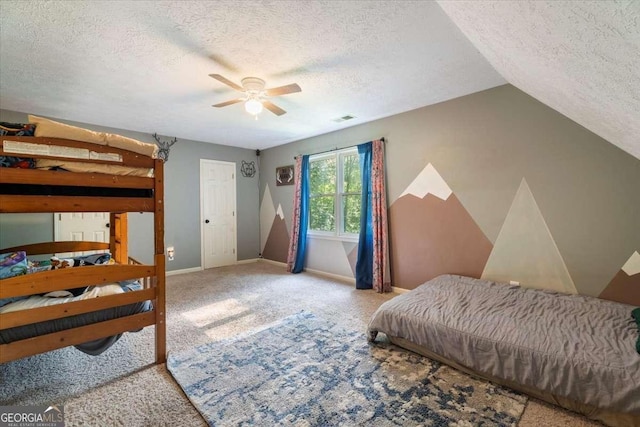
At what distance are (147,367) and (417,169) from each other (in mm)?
3477

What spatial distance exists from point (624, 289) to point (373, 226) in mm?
2460

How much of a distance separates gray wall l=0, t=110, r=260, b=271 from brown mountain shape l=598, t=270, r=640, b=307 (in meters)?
5.34

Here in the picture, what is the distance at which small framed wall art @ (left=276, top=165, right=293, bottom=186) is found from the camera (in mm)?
5266

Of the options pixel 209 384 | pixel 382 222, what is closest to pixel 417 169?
pixel 382 222

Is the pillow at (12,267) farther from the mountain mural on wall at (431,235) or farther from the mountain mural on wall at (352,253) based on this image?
the mountain mural on wall at (431,235)

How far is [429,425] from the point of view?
1.51 metres

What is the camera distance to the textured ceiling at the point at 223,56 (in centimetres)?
176

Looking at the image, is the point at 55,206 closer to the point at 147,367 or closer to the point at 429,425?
the point at 147,367

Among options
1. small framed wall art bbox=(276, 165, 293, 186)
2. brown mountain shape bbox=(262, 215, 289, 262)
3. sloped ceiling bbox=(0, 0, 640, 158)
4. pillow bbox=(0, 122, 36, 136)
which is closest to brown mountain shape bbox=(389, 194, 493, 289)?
sloped ceiling bbox=(0, 0, 640, 158)

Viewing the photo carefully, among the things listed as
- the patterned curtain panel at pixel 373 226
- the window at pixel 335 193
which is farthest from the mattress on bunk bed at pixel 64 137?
the window at pixel 335 193

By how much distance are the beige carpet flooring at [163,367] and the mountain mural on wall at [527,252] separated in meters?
1.42

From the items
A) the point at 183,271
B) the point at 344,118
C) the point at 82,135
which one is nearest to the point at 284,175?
the point at 344,118

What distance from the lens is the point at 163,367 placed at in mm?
2104

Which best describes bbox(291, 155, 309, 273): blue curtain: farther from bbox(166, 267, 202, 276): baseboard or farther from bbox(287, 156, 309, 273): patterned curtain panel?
bbox(166, 267, 202, 276): baseboard
